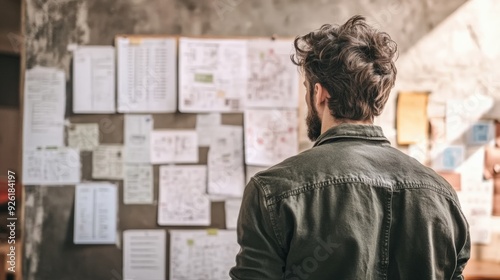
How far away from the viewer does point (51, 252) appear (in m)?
2.96

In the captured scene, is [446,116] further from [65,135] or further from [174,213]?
[65,135]

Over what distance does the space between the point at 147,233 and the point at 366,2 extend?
180 centimetres

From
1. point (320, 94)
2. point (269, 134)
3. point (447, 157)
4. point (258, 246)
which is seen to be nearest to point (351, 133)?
point (320, 94)

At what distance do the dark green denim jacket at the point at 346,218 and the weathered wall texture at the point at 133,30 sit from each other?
1.79 meters

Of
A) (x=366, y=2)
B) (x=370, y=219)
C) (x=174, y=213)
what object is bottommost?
(x=174, y=213)

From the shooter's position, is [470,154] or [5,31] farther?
[5,31]

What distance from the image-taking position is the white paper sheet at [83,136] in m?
2.96

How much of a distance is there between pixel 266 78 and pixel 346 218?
1817mm

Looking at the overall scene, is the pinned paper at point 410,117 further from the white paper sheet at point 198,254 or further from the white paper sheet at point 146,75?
the white paper sheet at point 146,75

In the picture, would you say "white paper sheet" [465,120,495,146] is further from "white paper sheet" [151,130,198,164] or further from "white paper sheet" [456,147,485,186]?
"white paper sheet" [151,130,198,164]

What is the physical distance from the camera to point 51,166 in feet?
9.71

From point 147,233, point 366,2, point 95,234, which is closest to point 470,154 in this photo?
point 366,2

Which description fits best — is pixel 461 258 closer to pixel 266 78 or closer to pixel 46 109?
pixel 266 78

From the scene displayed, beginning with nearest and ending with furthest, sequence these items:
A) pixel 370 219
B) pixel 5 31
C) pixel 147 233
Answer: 1. pixel 370 219
2. pixel 147 233
3. pixel 5 31
